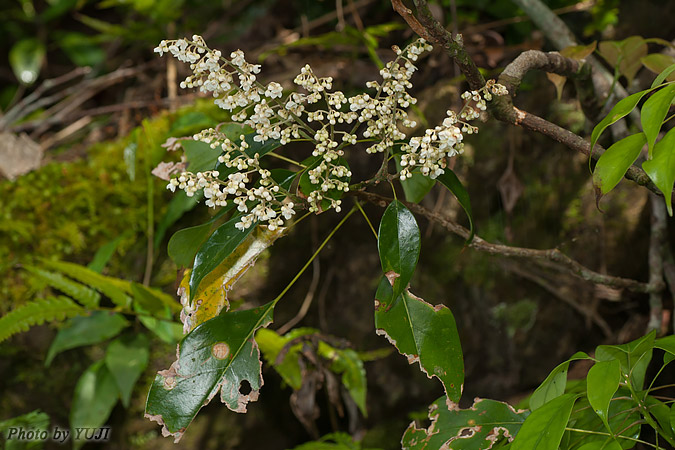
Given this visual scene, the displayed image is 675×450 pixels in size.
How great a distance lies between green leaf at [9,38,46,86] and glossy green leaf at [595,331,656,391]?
3.19m

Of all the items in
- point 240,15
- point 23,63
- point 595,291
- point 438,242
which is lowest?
point 595,291

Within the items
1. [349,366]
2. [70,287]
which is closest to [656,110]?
[349,366]

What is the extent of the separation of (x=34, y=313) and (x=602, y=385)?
1474mm

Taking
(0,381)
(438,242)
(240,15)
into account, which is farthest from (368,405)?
(240,15)

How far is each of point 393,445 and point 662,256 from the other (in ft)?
3.52

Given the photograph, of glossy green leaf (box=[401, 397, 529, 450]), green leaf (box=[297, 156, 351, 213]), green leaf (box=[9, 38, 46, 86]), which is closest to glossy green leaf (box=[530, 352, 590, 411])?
glossy green leaf (box=[401, 397, 529, 450])

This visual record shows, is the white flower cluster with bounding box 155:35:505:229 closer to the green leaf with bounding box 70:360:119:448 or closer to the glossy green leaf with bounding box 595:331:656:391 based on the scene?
the glossy green leaf with bounding box 595:331:656:391

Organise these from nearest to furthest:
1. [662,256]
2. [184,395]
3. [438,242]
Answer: [184,395]
[662,256]
[438,242]

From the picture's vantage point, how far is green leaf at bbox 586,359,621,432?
73cm

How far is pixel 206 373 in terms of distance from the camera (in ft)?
2.80

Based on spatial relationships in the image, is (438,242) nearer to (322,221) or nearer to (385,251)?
(322,221)

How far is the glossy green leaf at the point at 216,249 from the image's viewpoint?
84 cm

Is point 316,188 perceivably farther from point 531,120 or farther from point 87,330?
point 87,330

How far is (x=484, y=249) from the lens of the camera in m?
1.10
